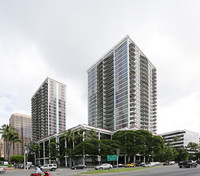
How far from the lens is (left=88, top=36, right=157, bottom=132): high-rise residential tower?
367 ft

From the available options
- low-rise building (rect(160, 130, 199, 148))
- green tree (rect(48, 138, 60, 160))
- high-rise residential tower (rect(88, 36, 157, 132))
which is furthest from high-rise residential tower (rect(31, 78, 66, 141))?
low-rise building (rect(160, 130, 199, 148))

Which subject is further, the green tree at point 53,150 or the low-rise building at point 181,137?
the low-rise building at point 181,137

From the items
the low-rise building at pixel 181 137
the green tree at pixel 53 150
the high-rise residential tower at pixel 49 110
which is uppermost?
the high-rise residential tower at pixel 49 110

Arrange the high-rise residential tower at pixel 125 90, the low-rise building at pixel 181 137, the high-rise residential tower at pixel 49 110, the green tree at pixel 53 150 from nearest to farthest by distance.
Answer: the green tree at pixel 53 150, the high-rise residential tower at pixel 125 90, the high-rise residential tower at pixel 49 110, the low-rise building at pixel 181 137

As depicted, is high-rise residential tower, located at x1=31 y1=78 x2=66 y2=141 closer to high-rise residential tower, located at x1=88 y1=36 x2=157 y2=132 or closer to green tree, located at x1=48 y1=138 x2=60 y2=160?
high-rise residential tower, located at x1=88 y1=36 x2=157 y2=132

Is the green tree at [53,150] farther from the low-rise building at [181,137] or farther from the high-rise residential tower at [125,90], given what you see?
the low-rise building at [181,137]

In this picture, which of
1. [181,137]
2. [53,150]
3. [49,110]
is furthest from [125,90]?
[181,137]

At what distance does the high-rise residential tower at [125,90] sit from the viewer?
367 feet

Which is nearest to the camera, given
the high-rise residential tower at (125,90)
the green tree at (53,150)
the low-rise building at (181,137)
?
the green tree at (53,150)

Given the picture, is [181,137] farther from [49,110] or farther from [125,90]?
[49,110]

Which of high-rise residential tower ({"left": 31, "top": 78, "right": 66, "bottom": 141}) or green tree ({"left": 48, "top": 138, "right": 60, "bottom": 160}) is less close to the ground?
high-rise residential tower ({"left": 31, "top": 78, "right": 66, "bottom": 141})

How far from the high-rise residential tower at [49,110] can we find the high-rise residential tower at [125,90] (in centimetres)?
3581

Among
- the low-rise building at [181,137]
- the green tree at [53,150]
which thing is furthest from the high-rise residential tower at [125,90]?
the low-rise building at [181,137]

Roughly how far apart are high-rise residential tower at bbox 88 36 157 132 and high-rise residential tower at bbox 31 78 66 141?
117 feet
